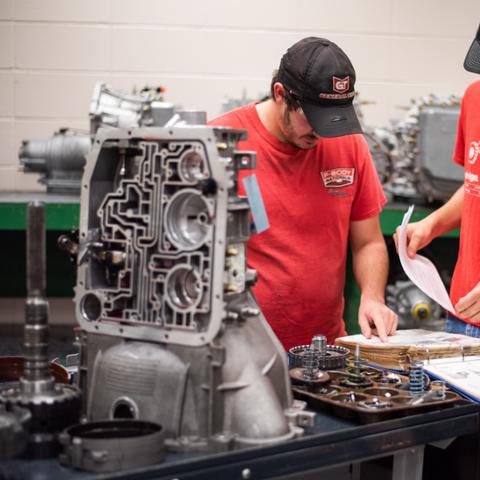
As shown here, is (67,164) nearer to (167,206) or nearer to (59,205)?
(59,205)

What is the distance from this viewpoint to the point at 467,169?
101 inches

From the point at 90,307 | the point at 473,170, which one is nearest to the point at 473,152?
the point at 473,170

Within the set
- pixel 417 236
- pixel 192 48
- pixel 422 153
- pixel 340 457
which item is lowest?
pixel 340 457

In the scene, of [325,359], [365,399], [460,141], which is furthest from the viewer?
[460,141]

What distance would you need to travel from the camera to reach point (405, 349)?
87.2 inches

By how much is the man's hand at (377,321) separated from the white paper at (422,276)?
0.12 metres

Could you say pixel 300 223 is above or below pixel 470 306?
above

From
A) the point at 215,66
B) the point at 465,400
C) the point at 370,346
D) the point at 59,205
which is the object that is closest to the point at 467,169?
the point at 370,346

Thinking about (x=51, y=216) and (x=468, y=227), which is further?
(x=51, y=216)

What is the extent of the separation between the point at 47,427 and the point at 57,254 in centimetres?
306

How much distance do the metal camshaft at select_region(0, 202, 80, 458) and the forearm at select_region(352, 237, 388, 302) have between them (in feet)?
3.96

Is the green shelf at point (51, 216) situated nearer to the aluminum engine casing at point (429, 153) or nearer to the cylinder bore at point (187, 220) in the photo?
the aluminum engine casing at point (429, 153)

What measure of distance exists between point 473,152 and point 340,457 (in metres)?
1.20

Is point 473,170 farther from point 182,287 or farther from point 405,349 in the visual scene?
point 182,287
